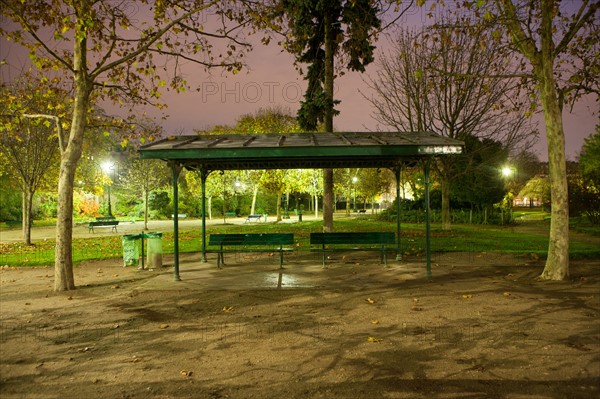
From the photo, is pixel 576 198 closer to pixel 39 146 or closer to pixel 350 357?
pixel 350 357

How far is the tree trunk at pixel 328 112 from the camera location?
1772 centimetres

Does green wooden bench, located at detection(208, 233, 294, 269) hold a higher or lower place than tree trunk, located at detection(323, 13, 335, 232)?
lower

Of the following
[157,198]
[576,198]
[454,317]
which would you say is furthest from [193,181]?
[454,317]

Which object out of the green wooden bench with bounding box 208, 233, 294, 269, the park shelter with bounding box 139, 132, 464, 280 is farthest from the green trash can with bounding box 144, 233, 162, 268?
the park shelter with bounding box 139, 132, 464, 280

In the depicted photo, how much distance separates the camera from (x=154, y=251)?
1193 centimetres

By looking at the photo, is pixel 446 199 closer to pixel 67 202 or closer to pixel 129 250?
pixel 129 250

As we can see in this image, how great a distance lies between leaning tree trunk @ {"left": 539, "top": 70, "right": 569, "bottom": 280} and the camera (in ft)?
31.1

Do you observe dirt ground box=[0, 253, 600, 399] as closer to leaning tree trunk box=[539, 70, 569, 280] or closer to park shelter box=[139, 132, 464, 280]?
leaning tree trunk box=[539, 70, 569, 280]

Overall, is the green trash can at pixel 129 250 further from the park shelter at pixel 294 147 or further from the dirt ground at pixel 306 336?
the park shelter at pixel 294 147

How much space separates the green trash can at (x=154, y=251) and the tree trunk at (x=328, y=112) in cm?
747

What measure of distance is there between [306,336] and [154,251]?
7.37 metres

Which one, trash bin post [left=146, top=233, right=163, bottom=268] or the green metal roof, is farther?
trash bin post [left=146, top=233, right=163, bottom=268]

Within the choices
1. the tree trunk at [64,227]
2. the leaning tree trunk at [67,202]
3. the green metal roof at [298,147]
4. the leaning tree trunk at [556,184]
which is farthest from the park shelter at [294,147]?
the leaning tree trunk at [556,184]

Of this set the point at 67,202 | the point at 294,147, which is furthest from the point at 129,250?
the point at 294,147
